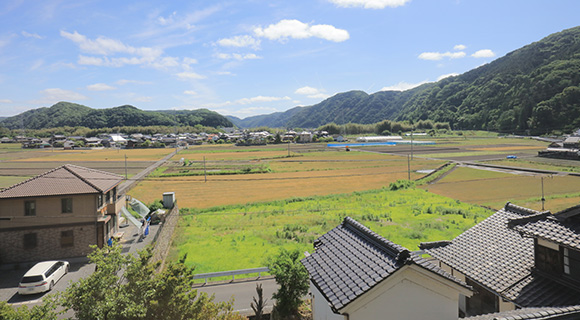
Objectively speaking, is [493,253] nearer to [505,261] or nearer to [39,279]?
[505,261]

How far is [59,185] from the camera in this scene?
17.5 metres

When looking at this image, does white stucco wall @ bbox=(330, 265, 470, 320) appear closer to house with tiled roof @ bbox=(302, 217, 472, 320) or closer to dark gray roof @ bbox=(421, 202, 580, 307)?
A: house with tiled roof @ bbox=(302, 217, 472, 320)

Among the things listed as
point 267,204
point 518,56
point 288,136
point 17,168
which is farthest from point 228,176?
point 518,56

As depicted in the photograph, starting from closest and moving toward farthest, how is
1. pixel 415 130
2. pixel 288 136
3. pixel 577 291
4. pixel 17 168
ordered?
pixel 577 291
pixel 17 168
pixel 288 136
pixel 415 130

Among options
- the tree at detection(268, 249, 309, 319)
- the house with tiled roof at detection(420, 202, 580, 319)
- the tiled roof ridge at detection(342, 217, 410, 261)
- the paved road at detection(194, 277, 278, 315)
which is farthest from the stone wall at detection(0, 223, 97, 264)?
the house with tiled roof at detection(420, 202, 580, 319)

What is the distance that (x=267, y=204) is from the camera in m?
30.4

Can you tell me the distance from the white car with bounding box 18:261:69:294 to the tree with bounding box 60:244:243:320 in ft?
27.4

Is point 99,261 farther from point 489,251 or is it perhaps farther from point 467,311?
point 489,251

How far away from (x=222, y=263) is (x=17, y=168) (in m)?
45.7

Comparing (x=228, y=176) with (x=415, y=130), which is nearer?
(x=228, y=176)

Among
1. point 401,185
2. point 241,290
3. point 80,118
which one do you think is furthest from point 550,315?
point 80,118

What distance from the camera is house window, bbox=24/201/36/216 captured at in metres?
16.5

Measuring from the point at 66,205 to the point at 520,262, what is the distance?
20.2m

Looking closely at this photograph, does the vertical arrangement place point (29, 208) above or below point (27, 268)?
above
